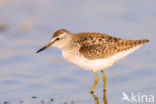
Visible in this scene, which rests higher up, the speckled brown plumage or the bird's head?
the bird's head

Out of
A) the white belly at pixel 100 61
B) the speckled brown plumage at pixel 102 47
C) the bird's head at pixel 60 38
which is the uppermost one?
the bird's head at pixel 60 38

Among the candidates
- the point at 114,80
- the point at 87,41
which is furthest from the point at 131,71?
the point at 87,41

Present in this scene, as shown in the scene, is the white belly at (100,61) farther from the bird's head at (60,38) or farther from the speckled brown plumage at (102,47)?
the bird's head at (60,38)

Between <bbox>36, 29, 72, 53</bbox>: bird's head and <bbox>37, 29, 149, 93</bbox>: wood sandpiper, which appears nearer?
<bbox>37, 29, 149, 93</bbox>: wood sandpiper

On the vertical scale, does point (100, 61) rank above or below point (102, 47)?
below

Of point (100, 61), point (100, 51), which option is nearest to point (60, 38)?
point (100, 51)

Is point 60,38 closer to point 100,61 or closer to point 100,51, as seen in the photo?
point 100,51

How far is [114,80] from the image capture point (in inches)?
611

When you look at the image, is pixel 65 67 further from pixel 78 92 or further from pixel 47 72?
pixel 78 92

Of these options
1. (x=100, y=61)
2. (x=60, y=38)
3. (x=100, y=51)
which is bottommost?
(x=100, y=61)

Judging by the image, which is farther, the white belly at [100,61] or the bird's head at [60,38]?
the bird's head at [60,38]

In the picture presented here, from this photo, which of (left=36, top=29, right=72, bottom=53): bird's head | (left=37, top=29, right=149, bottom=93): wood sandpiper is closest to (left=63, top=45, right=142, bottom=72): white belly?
(left=37, top=29, right=149, bottom=93): wood sandpiper

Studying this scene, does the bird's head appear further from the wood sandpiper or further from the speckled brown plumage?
the speckled brown plumage

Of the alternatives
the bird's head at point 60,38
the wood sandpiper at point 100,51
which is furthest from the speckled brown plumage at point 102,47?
the bird's head at point 60,38
